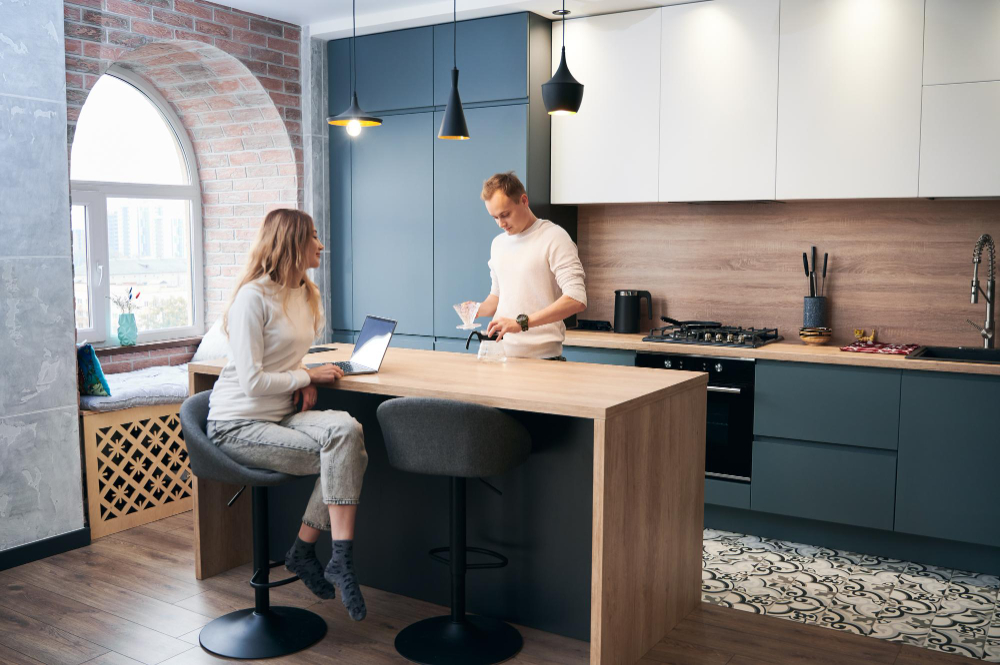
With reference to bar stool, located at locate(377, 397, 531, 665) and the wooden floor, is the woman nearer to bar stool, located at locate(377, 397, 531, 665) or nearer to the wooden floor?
bar stool, located at locate(377, 397, 531, 665)

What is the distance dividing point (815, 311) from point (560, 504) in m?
2.05

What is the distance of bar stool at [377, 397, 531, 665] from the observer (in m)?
2.59

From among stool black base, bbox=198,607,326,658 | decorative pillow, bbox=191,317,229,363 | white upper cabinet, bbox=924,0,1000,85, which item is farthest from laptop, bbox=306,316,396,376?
white upper cabinet, bbox=924,0,1000,85

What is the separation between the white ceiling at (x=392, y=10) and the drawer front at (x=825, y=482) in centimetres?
223

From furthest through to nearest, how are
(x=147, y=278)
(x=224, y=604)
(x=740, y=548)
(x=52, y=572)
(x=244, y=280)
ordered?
1. (x=147, y=278)
2. (x=740, y=548)
3. (x=52, y=572)
4. (x=224, y=604)
5. (x=244, y=280)

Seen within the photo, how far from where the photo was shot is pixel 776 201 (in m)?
4.55

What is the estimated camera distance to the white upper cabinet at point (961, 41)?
3.69 metres

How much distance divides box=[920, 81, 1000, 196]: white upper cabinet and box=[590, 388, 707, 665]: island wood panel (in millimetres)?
1638

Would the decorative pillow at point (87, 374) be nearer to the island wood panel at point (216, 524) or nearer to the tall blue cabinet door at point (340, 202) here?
the island wood panel at point (216, 524)

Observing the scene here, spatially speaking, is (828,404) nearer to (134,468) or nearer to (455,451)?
(455,451)

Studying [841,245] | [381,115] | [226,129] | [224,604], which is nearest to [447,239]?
[381,115]

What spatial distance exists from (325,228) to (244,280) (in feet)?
8.61

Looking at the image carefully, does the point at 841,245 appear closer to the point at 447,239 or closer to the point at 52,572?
the point at 447,239

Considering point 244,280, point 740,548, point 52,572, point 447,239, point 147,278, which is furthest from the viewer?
point 147,278
